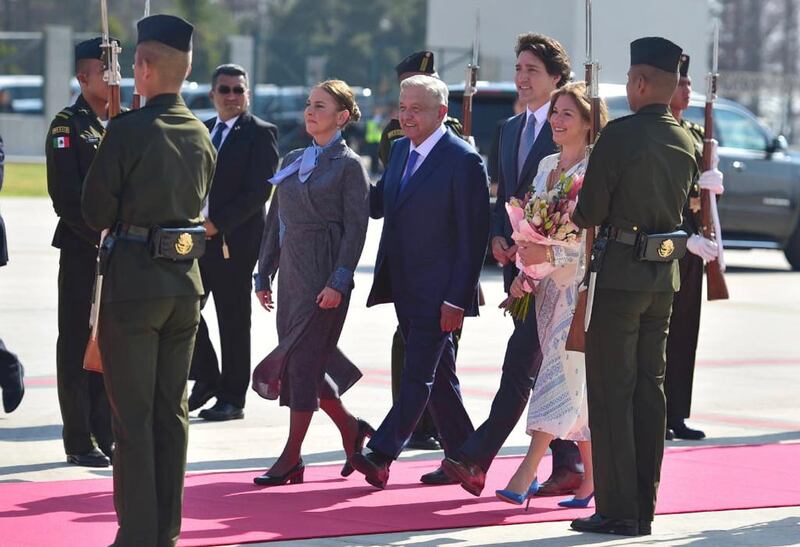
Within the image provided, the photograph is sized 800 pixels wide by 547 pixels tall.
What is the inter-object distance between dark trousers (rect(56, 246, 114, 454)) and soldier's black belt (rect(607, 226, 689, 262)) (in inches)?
107

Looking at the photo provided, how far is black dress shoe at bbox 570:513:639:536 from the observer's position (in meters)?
6.50

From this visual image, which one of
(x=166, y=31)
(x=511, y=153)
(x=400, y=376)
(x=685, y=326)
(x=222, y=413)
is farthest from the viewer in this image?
(x=222, y=413)

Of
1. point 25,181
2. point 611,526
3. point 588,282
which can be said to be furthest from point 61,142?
point 25,181

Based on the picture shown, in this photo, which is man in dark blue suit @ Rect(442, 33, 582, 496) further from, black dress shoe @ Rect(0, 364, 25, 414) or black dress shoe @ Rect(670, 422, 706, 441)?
black dress shoe @ Rect(0, 364, 25, 414)

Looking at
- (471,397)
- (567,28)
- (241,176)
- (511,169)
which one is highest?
(567,28)

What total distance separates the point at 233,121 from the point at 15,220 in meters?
12.8

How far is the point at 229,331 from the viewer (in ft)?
30.5

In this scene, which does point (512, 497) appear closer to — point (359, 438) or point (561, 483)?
point (561, 483)

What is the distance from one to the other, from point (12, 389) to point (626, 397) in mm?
3722

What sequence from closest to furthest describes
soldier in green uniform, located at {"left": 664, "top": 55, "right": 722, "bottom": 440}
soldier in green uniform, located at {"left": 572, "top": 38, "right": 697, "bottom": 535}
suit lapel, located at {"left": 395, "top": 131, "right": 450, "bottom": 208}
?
soldier in green uniform, located at {"left": 572, "top": 38, "right": 697, "bottom": 535} < suit lapel, located at {"left": 395, "top": 131, "right": 450, "bottom": 208} < soldier in green uniform, located at {"left": 664, "top": 55, "right": 722, "bottom": 440}

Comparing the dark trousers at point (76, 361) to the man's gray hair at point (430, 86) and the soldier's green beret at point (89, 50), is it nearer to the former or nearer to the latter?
the soldier's green beret at point (89, 50)

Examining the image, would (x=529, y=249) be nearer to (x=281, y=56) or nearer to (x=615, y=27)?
(x=615, y=27)

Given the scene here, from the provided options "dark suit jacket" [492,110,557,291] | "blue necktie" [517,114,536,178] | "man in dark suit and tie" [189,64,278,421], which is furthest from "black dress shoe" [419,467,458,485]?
"man in dark suit and tie" [189,64,278,421]

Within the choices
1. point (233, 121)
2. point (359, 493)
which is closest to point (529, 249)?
point (359, 493)
